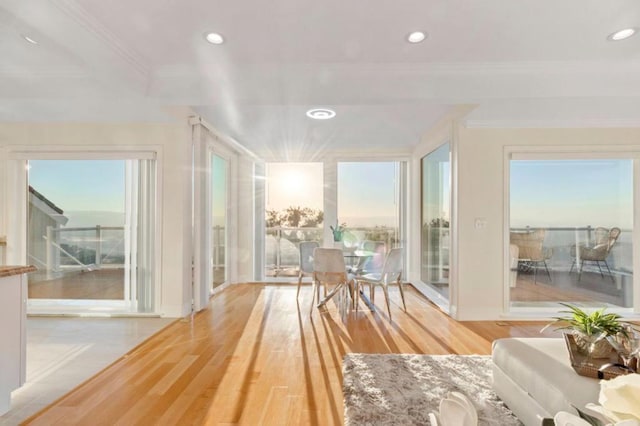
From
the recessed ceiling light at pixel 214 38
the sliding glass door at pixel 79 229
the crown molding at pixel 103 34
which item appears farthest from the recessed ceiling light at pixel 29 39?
the sliding glass door at pixel 79 229

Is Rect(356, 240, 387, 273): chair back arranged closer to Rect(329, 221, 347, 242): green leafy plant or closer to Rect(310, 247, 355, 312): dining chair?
Rect(329, 221, 347, 242): green leafy plant

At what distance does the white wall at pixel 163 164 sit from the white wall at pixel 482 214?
3.36 meters

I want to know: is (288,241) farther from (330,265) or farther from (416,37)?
(416,37)

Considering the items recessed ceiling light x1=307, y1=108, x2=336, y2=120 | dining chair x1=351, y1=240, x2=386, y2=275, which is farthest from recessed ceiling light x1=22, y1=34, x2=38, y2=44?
dining chair x1=351, y1=240, x2=386, y2=275

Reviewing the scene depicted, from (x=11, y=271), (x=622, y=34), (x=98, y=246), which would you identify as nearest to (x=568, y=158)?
(x=622, y=34)

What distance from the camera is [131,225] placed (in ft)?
13.9

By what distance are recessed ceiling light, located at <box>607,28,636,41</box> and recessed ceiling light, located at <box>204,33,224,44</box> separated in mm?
2977

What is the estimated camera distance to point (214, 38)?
260cm

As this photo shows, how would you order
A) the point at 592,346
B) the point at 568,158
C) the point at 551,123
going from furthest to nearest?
the point at 568,158 → the point at 551,123 → the point at 592,346

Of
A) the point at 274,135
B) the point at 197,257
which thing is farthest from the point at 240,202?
the point at 197,257

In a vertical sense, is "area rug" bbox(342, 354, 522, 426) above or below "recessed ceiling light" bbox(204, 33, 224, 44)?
below

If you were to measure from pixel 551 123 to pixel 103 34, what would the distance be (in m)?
4.67

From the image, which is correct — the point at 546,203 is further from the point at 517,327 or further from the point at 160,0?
the point at 160,0

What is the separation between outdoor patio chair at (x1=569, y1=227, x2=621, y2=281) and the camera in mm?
4195
